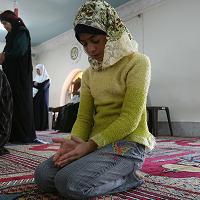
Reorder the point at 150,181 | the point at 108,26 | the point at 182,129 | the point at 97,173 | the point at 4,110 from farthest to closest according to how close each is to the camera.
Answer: the point at 182,129, the point at 4,110, the point at 150,181, the point at 108,26, the point at 97,173

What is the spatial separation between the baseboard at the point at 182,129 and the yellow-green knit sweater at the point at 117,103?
3337 mm

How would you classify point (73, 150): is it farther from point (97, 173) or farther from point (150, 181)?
point (150, 181)

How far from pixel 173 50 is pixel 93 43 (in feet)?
12.5

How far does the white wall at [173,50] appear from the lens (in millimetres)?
4496

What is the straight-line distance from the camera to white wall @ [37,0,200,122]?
450 cm

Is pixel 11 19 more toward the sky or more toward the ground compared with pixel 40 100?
more toward the sky

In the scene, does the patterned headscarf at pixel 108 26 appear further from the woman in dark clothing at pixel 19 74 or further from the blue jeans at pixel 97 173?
the woman in dark clothing at pixel 19 74

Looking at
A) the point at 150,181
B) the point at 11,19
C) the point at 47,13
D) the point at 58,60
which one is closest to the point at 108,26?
the point at 150,181

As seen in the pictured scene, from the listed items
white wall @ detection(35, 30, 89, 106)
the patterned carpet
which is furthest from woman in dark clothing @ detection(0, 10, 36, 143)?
white wall @ detection(35, 30, 89, 106)

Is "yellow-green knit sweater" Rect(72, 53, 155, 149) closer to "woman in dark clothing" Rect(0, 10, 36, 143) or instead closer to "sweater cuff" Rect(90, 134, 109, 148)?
"sweater cuff" Rect(90, 134, 109, 148)

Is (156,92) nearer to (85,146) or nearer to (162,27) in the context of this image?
(162,27)

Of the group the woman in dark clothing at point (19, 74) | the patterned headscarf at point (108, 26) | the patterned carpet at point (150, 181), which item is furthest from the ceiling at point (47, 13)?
the patterned headscarf at point (108, 26)

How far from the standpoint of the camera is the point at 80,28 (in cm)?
124

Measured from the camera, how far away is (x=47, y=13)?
620 centimetres
